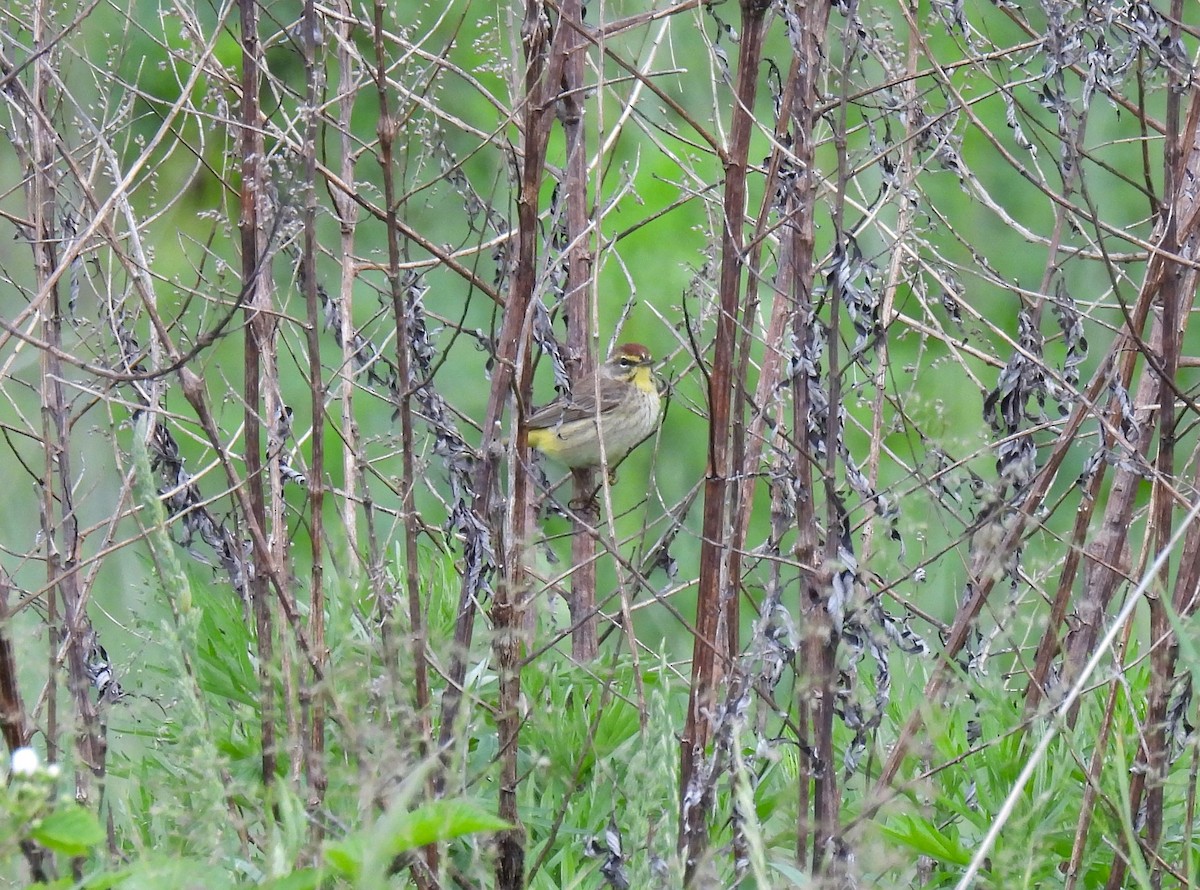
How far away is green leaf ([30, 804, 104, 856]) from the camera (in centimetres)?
154

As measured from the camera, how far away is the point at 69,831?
1555mm

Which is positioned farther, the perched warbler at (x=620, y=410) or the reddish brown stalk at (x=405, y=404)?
the perched warbler at (x=620, y=410)

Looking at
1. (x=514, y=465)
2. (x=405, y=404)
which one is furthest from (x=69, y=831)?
(x=514, y=465)

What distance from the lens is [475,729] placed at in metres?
2.95

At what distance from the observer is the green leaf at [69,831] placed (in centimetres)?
154

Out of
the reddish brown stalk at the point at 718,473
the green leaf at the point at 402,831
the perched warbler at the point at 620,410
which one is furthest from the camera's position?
the perched warbler at the point at 620,410

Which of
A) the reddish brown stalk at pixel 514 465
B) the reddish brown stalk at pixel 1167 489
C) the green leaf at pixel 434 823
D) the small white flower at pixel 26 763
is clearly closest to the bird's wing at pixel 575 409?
the reddish brown stalk at pixel 514 465

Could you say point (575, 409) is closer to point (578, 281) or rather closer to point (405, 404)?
point (578, 281)

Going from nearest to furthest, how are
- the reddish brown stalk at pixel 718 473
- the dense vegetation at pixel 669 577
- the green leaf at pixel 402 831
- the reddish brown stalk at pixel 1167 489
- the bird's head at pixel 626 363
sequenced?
the green leaf at pixel 402 831, the dense vegetation at pixel 669 577, the reddish brown stalk at pixel 718 473, the reddish brown stalk at pixel 1167 489, the bird's head at pixel 626 363

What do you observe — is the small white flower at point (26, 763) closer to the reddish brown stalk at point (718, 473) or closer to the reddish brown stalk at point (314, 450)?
the reddish brown stalk at point (314, 450)

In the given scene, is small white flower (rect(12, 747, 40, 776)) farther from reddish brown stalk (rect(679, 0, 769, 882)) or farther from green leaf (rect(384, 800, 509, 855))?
reddish brown stalk (rect(679, 0, 769, 882))

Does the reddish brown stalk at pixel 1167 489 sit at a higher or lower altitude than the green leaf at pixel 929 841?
higher

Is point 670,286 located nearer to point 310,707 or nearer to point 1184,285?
point 1184,285

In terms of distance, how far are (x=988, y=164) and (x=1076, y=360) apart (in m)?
4.94
